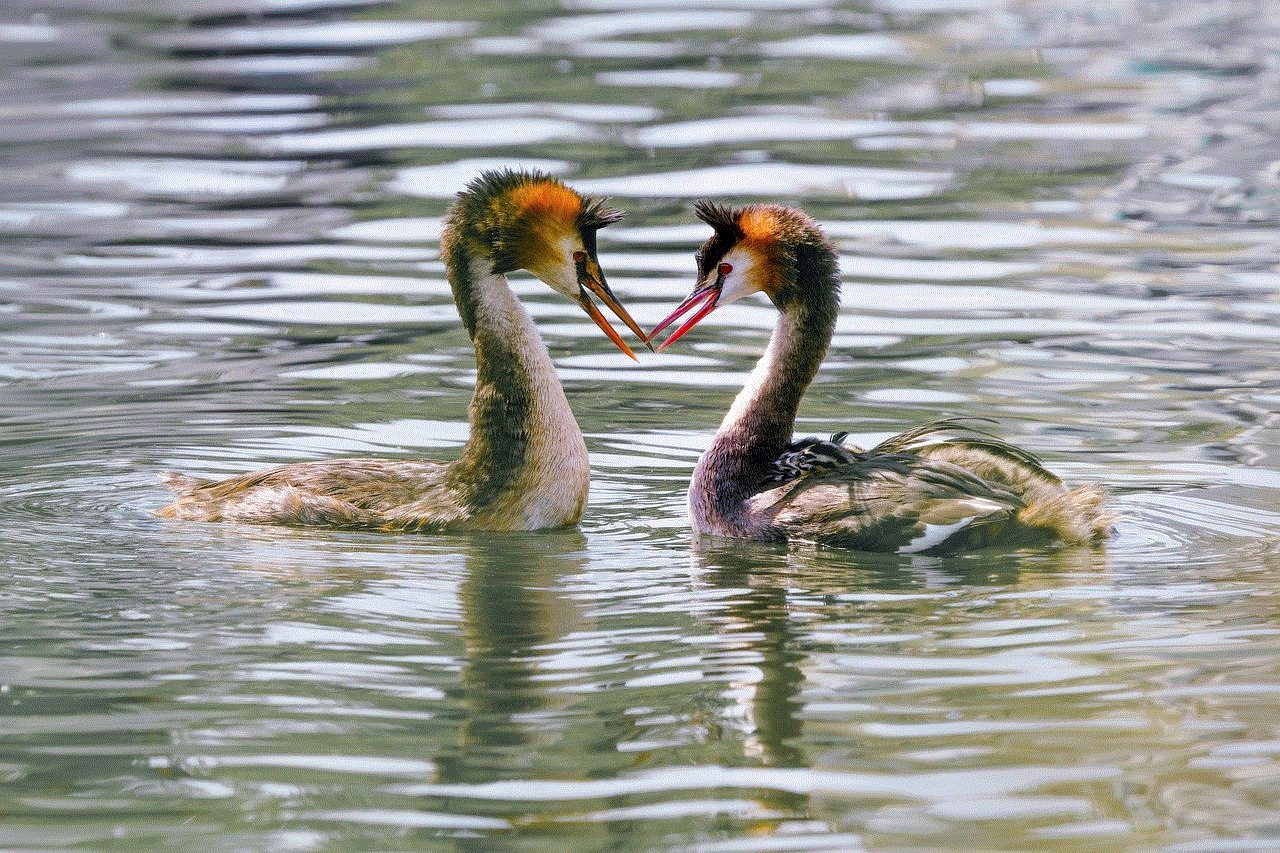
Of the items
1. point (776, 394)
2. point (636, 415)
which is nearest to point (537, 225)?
point (776, 394)

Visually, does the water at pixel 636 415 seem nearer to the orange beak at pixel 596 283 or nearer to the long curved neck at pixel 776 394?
the long curved neck at pixel 776 394

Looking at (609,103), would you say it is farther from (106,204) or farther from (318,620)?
(318,620)

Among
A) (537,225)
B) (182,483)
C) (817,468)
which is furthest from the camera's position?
(182,483)

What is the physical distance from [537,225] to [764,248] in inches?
38.6

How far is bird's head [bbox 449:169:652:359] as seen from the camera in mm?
9000

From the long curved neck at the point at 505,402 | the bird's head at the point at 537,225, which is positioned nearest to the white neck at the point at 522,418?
the long curved neck at the point at 505,402

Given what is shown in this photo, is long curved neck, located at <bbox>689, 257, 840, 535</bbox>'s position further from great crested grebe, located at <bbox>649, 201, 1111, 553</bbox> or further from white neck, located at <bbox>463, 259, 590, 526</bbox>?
white neck, located at <bbox>463, 259, 590, 526</bbox>

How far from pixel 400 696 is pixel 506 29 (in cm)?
1491

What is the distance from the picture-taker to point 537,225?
9.01 m

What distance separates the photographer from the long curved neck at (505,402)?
353 inches

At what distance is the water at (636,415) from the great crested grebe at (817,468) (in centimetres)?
14

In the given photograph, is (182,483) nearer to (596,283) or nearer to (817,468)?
(596,283)

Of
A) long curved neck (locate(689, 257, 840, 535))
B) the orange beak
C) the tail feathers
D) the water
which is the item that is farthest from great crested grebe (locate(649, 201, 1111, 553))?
the tail feathers

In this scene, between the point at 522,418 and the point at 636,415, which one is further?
the point at 636,415
